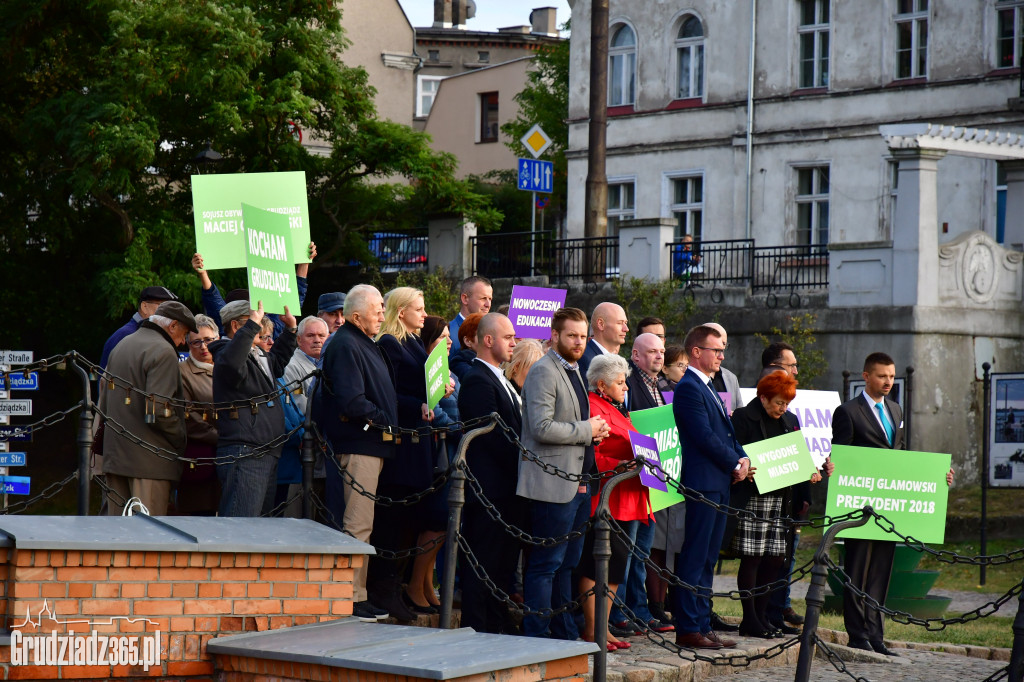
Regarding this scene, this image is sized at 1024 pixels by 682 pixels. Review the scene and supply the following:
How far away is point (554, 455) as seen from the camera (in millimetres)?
8547

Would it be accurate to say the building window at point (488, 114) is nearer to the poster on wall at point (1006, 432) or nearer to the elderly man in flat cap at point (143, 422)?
the poster on wall at point (1006, 432)

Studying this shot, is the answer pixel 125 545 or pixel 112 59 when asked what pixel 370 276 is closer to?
pixel 112 59

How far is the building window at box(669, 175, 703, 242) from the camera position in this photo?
1384 inches

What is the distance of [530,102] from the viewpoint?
48.7 meters

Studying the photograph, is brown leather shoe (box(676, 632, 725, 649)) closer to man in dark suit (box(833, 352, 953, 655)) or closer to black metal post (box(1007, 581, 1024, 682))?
man in dark suit (box(833, 352, 953, 655))

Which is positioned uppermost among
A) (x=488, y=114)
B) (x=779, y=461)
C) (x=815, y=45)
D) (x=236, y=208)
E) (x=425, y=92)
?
(x=425, y=92)

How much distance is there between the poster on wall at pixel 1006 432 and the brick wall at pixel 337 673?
41.1 feet

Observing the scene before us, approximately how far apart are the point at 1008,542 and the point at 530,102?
32.6m

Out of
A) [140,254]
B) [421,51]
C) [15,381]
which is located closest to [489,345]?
[15,381]

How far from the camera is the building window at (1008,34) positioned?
29.4 m

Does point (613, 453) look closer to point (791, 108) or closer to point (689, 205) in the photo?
point (791, 108)

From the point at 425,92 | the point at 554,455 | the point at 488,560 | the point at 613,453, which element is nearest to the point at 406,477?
the point at 488,560

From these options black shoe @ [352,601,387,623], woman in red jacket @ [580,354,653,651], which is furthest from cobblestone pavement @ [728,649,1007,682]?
black shoe @ [352,601,387,623]

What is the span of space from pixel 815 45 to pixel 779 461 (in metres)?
25.1
